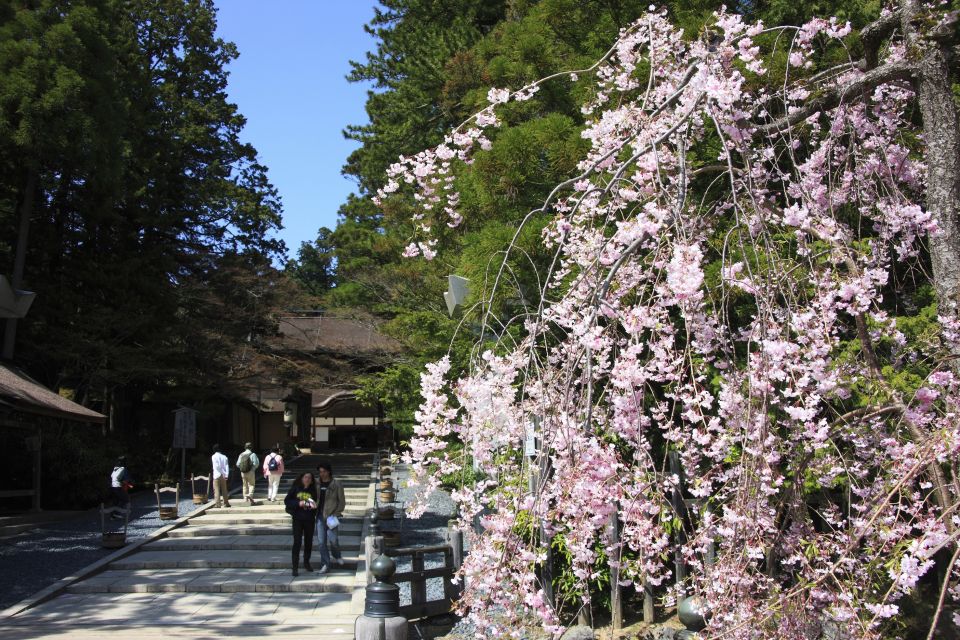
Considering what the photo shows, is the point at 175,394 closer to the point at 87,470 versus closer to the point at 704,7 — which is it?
the point at 87,470

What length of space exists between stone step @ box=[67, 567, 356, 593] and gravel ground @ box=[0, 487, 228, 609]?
524 millimetres

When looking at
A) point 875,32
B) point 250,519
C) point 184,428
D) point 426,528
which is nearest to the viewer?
point 875,32

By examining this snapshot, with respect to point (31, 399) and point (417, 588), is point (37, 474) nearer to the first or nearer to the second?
point (31, 399)

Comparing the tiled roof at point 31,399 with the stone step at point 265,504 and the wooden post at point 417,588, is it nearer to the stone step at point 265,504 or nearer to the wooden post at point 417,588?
the stone step at point 265,504

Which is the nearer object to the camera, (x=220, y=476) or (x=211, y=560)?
(x=211, y=560)

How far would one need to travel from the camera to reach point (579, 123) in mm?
8891

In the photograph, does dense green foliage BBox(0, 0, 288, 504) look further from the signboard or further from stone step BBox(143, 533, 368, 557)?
stone step BBox(143, 533, 368, 557)

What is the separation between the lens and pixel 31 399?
424 inches

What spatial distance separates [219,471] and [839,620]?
1263 centimetres

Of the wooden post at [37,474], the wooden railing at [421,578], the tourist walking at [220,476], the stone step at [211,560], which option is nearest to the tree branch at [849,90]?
the wooden railing at [421,578]

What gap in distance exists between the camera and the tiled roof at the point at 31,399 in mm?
10359

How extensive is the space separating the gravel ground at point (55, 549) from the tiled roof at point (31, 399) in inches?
70.2

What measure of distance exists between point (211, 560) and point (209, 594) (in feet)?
5.27

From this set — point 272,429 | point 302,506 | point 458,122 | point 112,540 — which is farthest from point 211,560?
point 272,429
